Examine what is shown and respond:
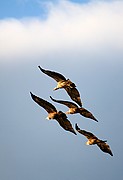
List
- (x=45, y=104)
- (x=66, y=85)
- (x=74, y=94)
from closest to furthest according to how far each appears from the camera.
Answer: (x=66, y=85) < (x=74, y=94) < (x=45, y=104)

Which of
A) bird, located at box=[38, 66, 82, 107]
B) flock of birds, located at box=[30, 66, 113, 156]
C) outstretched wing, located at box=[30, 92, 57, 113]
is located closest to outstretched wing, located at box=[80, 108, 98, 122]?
flock of birds, located at box=[30, 66, 113, 156]

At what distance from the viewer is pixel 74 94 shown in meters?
28.8

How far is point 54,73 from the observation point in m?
28.0

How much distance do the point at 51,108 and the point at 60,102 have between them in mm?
797

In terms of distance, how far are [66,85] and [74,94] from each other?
103cm

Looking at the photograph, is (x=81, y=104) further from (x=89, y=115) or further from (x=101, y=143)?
(x=101, y=143)

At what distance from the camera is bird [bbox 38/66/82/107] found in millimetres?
27984

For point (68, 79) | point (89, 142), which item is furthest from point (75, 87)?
point (89, 142)

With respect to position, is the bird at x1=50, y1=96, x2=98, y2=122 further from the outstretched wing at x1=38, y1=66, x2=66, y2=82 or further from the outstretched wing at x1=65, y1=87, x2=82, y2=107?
the outstretched wing at x1=38, y1=66, x2=66, y2=82

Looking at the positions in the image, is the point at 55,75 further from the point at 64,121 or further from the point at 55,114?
the point at 64,121

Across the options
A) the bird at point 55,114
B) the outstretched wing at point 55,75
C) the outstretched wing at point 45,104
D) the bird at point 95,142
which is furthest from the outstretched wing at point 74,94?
the bird at point 95,142

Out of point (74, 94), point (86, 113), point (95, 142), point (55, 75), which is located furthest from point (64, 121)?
point (55, 75)

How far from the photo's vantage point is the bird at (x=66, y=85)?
28.0 m

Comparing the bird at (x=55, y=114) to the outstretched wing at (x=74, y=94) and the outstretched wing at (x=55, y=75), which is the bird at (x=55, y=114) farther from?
the outstretched wing at (x=55, y=75)
